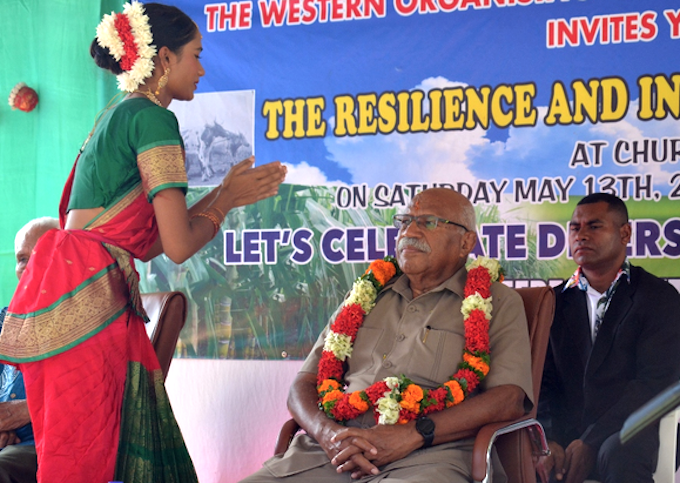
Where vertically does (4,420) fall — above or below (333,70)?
below

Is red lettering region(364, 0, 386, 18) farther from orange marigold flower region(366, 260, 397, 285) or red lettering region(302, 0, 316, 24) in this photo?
orange marigold flower region(366, 260, 397, 285)

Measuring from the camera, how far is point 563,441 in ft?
11.7

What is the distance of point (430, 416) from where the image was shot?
9.11 feet

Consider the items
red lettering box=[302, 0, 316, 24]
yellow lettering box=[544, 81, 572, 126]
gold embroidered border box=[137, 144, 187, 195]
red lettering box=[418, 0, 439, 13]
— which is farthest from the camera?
red lettering box=[302, 0, 316, 24]

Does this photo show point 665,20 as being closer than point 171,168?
No

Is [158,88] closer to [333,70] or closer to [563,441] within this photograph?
[333,70]

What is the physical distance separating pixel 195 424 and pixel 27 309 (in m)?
2.19

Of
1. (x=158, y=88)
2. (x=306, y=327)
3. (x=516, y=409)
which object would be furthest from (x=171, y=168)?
(x=306, y=327)

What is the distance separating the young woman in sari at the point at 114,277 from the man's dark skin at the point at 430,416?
0.56 metres

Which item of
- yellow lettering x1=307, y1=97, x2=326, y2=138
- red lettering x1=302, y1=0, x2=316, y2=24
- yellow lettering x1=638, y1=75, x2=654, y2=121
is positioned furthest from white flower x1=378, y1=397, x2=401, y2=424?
red lettering x1=302, y1=0, x2=316, y2=24

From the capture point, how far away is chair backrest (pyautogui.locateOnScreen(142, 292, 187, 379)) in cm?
338

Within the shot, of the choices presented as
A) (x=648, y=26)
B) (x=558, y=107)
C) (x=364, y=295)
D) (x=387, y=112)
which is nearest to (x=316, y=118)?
(x=387, y=112)

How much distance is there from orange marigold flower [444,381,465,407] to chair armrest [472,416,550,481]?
0.45 ft

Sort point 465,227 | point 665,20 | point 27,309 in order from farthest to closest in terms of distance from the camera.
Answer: point 665,20
point 465,227
point 27,309
